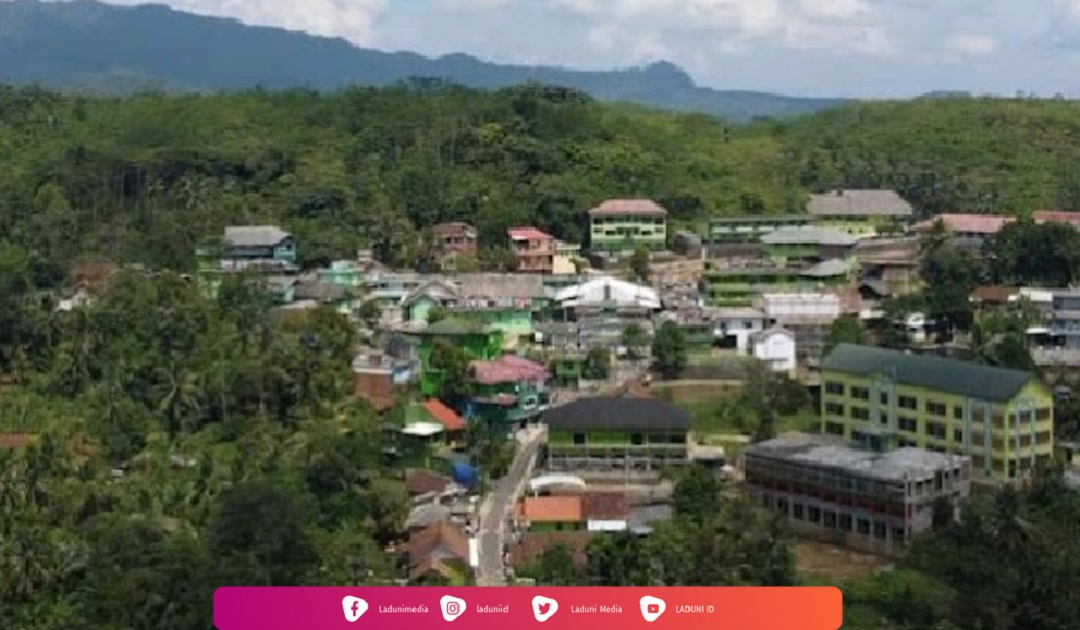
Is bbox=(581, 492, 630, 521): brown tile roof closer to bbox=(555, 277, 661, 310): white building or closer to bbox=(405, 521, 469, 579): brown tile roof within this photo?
bbox=(405, 521, 469, 579): brown tile roof

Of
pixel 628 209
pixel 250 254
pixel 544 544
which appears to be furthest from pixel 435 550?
pixel 628 209

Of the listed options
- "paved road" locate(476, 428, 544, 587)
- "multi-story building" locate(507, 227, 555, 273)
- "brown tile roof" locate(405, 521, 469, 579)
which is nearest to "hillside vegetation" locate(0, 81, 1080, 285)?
"multi-story building" locate(507, 227, 555, 273)

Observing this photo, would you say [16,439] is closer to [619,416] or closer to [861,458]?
[619,416]

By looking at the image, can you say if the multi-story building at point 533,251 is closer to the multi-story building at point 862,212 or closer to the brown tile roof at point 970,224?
the multi-story building at point 862,212

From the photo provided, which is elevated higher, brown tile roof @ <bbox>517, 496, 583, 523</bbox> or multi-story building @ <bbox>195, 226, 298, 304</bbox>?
multi-story building @ <bbox>195, 226, 298, 304</bbox>

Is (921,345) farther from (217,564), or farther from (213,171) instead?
(213,171)
